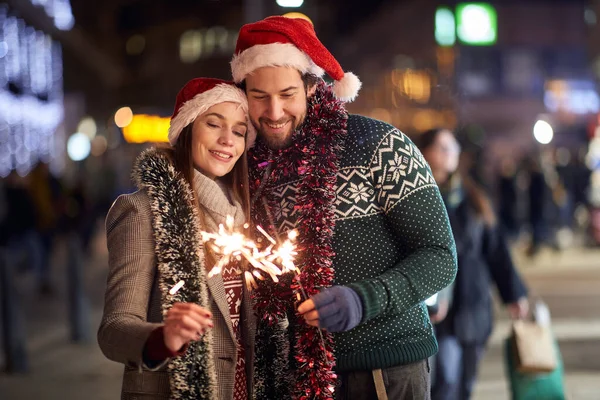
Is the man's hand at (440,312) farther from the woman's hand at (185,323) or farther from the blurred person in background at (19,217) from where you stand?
the blurred person in background at (19,217)

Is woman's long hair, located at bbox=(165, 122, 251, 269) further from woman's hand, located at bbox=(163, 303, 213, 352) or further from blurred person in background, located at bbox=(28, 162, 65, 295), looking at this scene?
blurred person in background, located at bbox=(28, 162, 65, 295)

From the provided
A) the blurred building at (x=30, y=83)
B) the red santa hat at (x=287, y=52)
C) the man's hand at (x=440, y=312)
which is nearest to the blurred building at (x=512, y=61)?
the blurred building at (x=30, y=83)

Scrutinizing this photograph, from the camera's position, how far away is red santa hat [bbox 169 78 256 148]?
11.2ft

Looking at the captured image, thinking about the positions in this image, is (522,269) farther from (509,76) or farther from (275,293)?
(509,76)

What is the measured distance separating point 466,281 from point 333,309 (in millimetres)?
3105

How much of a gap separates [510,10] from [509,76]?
3766 mm

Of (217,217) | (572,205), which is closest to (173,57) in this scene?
(572,205)

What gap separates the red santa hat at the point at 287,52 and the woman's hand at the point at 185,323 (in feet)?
3.75

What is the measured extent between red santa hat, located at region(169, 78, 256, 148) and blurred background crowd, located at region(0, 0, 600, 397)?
593 mm

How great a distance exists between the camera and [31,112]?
31953mm

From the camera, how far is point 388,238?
10.6ft

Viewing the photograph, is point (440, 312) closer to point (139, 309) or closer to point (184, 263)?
point (184, 263)

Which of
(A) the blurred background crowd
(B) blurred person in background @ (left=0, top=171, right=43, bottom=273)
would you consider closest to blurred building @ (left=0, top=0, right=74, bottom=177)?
(A) the blurred background crowd

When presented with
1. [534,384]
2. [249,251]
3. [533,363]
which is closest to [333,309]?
[249,251]
